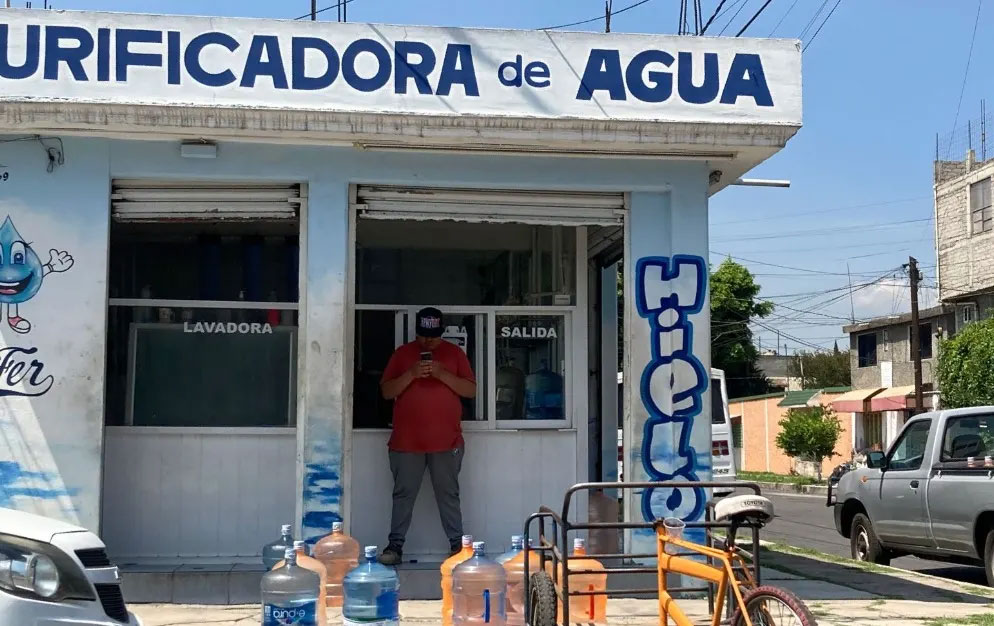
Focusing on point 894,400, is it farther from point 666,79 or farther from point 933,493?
point 666,79

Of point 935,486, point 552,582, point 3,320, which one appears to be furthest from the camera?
point 935,486

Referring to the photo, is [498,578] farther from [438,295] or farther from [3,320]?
[3,320]

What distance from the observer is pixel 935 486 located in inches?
452

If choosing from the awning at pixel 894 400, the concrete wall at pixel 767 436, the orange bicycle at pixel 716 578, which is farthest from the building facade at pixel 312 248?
the concrete wall at pixel 767 436

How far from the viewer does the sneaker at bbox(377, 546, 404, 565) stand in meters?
8.83

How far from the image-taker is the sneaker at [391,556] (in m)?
8.83

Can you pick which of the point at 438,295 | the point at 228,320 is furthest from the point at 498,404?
the point at 228,320

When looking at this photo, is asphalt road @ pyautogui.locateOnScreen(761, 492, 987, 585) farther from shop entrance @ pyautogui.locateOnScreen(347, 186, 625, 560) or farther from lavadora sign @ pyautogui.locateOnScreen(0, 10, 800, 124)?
lavadora sign @ pyautogui.locateOnScreen(0, 10, 800, 124)

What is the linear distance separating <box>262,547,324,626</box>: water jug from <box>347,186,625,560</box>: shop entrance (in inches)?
93.2

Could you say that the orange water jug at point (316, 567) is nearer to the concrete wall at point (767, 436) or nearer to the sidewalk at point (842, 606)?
the sidewalk at point (842, 606)

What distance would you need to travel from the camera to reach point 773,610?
5164 millimetres

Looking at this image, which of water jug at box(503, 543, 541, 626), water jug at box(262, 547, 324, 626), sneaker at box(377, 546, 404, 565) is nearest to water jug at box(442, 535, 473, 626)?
water jug at box(503, 543, 541, 626)

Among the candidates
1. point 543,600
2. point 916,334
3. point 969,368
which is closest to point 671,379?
point 543,600

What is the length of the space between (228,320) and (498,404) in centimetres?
255
